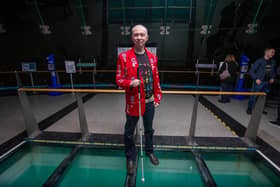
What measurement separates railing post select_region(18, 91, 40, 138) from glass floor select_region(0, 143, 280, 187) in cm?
32

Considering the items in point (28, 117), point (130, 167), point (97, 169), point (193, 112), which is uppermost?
point (193, 112)

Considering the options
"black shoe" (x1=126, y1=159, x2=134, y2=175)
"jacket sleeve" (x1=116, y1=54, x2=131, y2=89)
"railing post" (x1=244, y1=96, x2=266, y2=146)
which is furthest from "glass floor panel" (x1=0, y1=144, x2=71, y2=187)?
"railing post" (x1=244, y1=96, x2=266, y2=146)

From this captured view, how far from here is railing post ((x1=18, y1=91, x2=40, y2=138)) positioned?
102 inches

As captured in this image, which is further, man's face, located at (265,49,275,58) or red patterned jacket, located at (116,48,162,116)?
man's face, located at (265,49,275,58)

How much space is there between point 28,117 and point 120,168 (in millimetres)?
1940

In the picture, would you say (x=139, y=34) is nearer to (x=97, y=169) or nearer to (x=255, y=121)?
(x=97, y=169)

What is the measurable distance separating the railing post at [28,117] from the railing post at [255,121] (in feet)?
12.5

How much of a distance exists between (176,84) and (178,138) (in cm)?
476

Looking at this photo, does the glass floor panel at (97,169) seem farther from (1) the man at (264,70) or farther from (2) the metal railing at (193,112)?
(1) the man at (264,70)

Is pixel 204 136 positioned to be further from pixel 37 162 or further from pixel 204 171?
pixel 37 162

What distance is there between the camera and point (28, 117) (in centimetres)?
271

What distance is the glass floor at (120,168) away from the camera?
6.34 ft

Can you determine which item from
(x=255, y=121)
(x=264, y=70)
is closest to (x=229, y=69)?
(x=264, y=70)

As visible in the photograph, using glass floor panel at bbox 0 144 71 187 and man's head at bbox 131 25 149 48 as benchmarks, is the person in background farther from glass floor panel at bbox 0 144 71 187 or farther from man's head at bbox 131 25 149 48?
glass floor panel at bbox 0 144 71 187
